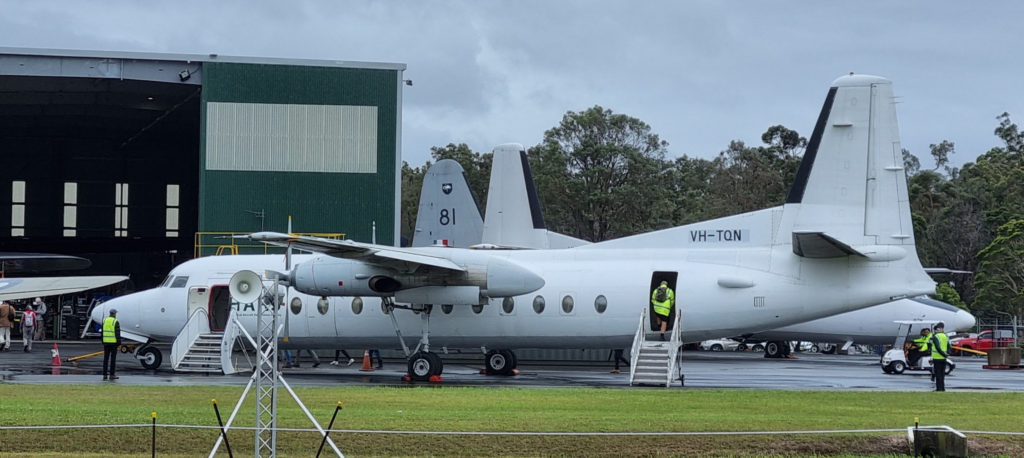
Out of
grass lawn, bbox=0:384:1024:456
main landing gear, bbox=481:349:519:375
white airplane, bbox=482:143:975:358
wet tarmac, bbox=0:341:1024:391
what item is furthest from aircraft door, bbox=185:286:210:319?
white airplane, bbox=482:143:975:358

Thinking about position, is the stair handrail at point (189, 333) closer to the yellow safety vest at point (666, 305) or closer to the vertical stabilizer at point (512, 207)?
the yellow safety vest at point (666, 305)

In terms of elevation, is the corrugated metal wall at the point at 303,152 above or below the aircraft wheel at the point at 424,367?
above

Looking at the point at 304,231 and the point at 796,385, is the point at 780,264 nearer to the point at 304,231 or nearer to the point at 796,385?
the point at 796,385

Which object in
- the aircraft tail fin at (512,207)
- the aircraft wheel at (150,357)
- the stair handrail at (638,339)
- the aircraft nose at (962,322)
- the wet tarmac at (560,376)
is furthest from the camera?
the aircraft nose at (962,322)

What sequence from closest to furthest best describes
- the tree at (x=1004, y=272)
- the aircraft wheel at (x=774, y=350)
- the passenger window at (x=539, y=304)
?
1. the passenger window at (x=539, y=304)
2. the aircraft wheel at (x=774, y=350)
3. the tree at (x=1004, y=272)

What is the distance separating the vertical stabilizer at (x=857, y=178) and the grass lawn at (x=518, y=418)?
126 inches

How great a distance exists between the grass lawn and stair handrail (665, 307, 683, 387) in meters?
1.43

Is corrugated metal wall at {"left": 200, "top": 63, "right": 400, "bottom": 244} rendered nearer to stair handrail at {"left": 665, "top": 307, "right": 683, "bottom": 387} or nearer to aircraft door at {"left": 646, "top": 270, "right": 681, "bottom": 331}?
aircraft door at {"left": 646, "top": 270, "right": 681, "bottom": 331}

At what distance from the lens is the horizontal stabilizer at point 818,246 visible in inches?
834

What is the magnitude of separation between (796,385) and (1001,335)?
31944mm

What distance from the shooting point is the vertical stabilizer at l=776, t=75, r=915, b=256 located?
2169cm

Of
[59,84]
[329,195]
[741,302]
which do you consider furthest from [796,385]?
[59,84]

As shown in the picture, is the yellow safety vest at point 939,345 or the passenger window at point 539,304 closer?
the yellow safety vest at point 939,345

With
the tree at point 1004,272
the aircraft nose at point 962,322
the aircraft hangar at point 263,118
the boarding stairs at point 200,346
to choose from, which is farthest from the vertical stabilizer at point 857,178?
the tree at point 1004,272
